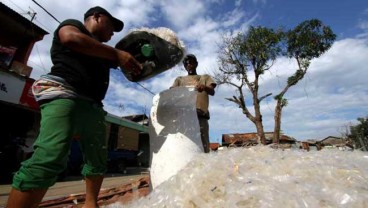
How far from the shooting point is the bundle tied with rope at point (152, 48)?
8.17 feet

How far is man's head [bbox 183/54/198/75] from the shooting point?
447 cm

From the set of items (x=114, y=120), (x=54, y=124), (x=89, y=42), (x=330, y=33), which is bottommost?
(x=54, y=124)

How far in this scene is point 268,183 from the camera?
1689mm

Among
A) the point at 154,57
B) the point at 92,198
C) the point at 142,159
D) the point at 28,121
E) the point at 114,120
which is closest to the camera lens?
the point at 92,198

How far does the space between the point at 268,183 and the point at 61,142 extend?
117cm

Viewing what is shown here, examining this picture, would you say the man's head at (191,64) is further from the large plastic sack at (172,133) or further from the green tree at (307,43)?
the green tree at (307,43)

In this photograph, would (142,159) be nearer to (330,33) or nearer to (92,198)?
(330,33)

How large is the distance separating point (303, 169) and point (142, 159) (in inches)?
904

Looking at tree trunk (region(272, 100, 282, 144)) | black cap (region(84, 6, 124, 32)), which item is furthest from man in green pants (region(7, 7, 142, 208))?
tree trunk (region(272, 100, 282, 144))

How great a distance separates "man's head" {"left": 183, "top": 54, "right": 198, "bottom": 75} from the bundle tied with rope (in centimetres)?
183

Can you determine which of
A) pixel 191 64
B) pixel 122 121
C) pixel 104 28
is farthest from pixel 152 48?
pixel 122 121

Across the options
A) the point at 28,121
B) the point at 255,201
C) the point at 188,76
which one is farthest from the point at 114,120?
the point at 255,201

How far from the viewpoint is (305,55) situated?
71.6ft

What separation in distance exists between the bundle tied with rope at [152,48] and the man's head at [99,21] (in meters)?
0.22
